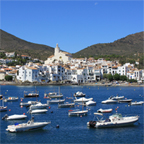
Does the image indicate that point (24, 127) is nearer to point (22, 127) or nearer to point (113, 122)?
point (22, 127)

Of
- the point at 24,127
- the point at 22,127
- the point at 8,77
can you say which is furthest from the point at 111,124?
the point at 8,77

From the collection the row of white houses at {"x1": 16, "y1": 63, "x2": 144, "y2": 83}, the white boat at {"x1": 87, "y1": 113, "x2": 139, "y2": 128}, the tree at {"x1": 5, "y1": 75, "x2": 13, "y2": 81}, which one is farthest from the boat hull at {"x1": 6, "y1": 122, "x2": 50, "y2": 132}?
the tree at {"x1": 5, "y1": 75, "x2": 13, "y2": 81}

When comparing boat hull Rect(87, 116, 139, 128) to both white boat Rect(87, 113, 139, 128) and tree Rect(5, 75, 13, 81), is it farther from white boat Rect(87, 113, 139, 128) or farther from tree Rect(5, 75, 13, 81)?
tree Rect(5, 75, 13, 81)

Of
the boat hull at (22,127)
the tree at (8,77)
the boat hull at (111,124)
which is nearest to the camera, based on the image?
the boat hull at (22,127)

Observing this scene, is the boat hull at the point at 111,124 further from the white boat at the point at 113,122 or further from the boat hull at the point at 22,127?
the boat hull at the point at 22,127

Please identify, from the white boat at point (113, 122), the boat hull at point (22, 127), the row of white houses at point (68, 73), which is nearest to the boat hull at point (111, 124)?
the white boat at point (113, 122)

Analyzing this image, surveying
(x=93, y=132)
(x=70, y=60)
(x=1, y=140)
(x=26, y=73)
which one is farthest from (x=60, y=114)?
(x=70, y=60)

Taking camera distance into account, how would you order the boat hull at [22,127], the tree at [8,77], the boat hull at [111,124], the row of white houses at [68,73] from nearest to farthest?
the boat hull at [22,127], the boat hull at [111,124], the row of white houses at [68,73], the tree at [8,77]

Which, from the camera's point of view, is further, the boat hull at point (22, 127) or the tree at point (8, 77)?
the tree at point (8, 77)

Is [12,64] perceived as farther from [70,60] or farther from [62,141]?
[62,141]

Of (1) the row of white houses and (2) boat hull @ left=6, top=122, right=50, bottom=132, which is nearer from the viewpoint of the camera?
(2) boat hull @ left=6, top=122, right=50, bottom=132

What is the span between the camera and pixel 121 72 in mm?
105062

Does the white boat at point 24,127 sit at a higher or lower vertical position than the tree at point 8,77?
lower

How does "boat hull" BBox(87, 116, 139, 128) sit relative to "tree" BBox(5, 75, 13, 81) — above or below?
below
